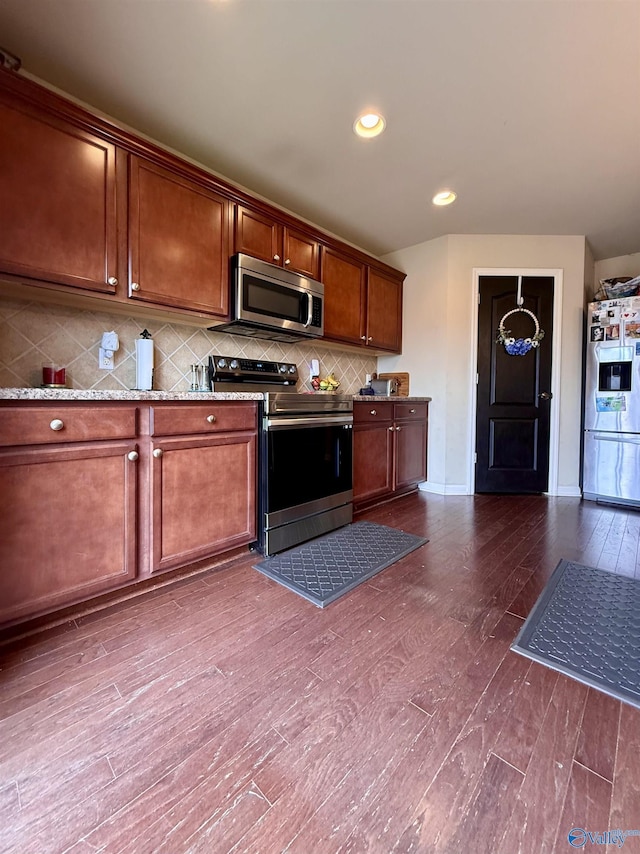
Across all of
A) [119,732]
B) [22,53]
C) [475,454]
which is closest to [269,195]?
[22,53]

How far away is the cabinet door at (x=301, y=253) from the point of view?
2.65m

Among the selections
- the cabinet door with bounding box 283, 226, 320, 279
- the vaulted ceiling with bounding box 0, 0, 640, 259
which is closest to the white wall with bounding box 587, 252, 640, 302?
the vaulted ceiling with bounding box 0, 0, 640, 259

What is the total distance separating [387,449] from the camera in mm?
3191

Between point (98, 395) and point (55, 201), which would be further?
point (55, 201)

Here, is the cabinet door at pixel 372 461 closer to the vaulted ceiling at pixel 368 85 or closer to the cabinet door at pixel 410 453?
the cabinet door at pixel 410 453

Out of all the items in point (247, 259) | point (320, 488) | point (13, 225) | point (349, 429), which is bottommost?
point (320, 488)

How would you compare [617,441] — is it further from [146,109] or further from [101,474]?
[146,109]

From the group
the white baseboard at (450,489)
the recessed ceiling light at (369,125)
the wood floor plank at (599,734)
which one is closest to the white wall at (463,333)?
the white baseboard at (450,489)

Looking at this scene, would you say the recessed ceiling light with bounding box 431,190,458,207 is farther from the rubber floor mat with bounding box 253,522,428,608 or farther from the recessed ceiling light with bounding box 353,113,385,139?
the rubber floor mat with bounding box 253,522,428,608

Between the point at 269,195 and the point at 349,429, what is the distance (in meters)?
1.91

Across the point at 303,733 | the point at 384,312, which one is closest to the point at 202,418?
the point at 303,733

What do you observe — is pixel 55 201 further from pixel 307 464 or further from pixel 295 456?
pixel 307 464

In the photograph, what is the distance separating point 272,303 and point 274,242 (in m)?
0.46

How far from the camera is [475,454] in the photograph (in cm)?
364
